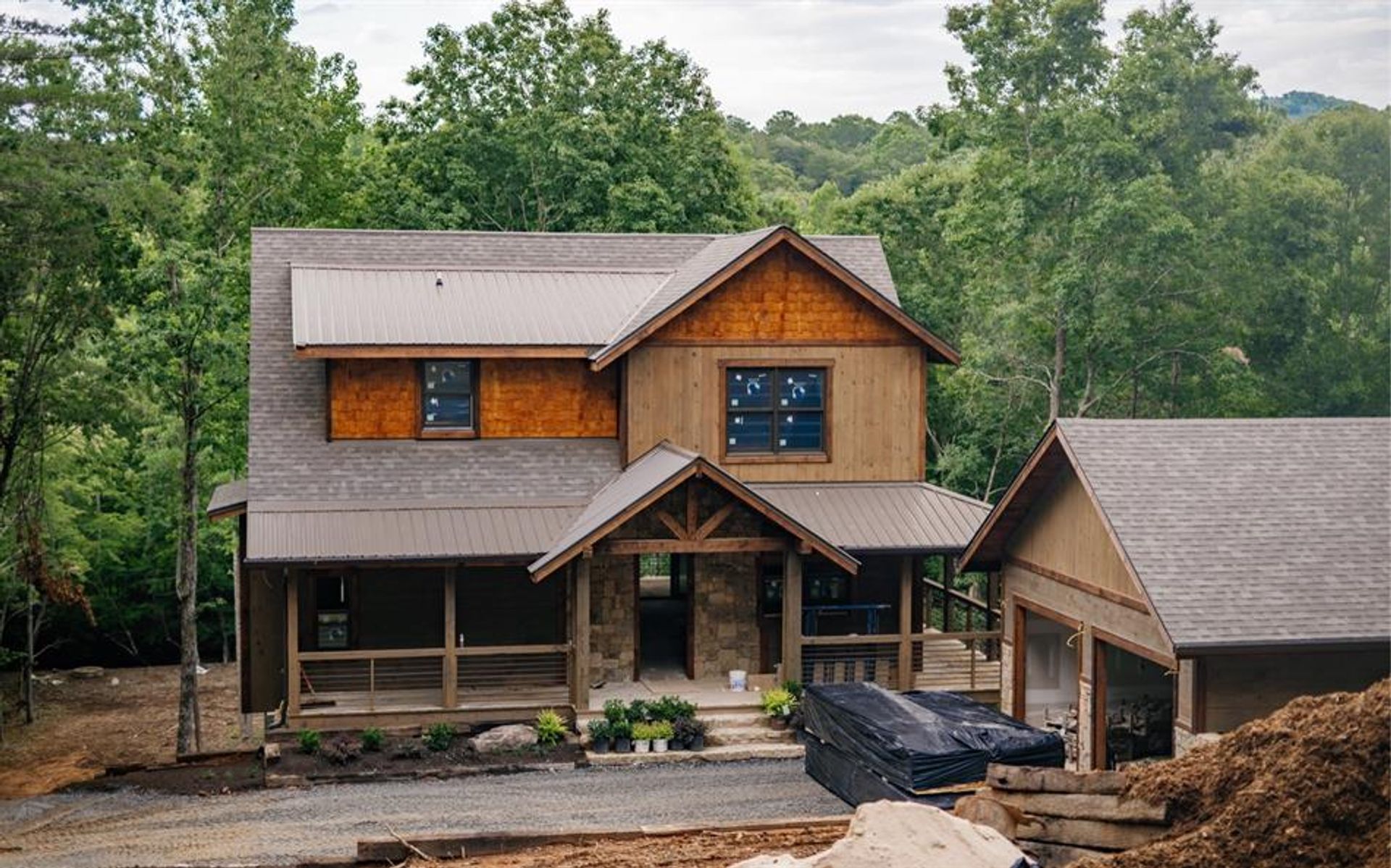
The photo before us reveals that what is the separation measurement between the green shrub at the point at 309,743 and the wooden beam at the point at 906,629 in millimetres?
8233

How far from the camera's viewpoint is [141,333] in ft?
82.8

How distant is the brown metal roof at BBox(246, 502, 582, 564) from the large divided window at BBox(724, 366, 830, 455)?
2845 mm

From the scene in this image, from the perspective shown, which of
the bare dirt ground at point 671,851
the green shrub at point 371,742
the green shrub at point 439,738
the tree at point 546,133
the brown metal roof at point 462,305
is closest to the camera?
the bare dirt ground at point 671,851

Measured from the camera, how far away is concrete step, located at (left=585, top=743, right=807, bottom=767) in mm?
20609

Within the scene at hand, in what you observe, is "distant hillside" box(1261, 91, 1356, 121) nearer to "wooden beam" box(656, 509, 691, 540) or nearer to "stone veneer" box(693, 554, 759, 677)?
"stone veneer" box(693, 554, 759, 677)

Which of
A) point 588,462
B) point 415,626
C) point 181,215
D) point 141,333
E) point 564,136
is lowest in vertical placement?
point 415,626

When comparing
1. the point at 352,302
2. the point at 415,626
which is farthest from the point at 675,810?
the point at 352,302

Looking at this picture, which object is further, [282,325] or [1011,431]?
[1011,431]

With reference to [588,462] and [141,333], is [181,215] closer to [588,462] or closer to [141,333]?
[141,333]

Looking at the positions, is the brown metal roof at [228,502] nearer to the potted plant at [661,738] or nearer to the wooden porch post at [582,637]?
the wooden porch post at [582,637]

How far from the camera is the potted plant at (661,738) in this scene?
20828 millimetres

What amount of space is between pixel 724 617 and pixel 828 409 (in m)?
3.68

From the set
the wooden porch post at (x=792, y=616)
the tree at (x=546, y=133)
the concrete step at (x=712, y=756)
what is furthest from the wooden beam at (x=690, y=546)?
the tree at (x=546, y=133)

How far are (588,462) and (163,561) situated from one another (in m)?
14.7
